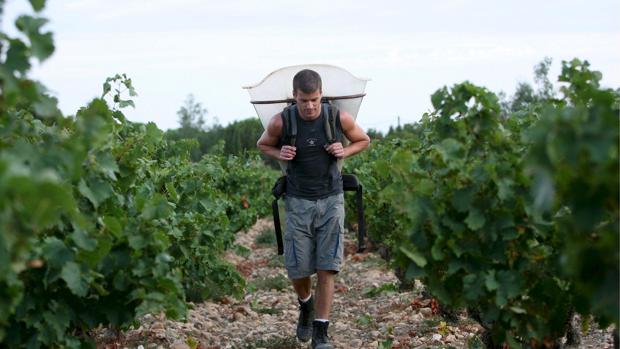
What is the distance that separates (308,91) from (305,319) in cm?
181

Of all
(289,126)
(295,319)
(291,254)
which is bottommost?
(295,319)

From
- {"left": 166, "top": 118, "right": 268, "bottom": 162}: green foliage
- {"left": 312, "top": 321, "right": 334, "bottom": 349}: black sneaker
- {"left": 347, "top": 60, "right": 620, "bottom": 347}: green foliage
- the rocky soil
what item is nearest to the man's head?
{"left": 312, "top": 321, "right": 334, "bottom": 349}: black sneaker

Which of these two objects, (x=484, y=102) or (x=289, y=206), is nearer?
(x=484, y=102)

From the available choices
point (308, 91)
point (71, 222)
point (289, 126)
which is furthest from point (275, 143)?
point (71, 222)

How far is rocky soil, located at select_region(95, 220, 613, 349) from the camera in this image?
22.0 ft

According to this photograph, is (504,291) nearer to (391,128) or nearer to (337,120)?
(337,120)

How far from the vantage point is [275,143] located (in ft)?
22.0

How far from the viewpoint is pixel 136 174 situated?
533 centimetres

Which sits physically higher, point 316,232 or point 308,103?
point 308,103

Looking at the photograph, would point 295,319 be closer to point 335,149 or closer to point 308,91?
point 335,149

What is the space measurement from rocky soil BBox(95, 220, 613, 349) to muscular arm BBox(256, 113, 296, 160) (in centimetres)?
144

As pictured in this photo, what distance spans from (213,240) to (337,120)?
1787 millimetres

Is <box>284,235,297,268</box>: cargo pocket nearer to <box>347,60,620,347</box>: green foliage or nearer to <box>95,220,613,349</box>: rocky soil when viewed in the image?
<box>95,220,613,349</box>: rocky soil

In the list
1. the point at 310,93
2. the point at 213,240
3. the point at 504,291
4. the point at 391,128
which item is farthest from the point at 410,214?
the point at 391,128
